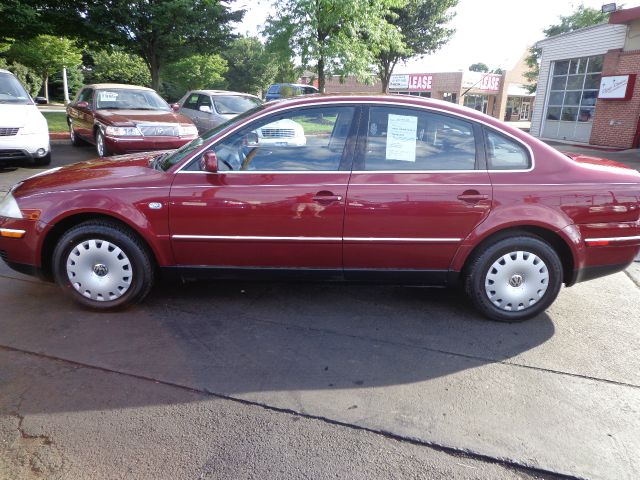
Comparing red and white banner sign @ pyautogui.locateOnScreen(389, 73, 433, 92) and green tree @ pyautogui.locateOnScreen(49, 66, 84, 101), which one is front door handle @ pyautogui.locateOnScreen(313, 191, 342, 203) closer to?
red and white banner sign @ pyautogui.locateOnScreen(389, 73, 433, 92)

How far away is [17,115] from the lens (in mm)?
8141

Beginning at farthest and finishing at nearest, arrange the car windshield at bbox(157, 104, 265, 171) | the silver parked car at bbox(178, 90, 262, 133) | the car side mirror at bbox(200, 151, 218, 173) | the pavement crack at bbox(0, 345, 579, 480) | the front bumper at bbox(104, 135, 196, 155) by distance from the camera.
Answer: the silver parked car at bbox(178, 90, 262, 133) → the front bumper at bbox(104, 135, 196, 155) → the car windshield at bbox(157, 104, 265, 171) → the car side mirror at bbox(200, 151, 218, 173) → the pavement crack at bbox(0, 345, 579, 480)

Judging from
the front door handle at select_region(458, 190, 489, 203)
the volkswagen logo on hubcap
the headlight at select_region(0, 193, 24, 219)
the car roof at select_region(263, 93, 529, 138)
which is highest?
the car roof at select_region(263, 93, 529, 138)

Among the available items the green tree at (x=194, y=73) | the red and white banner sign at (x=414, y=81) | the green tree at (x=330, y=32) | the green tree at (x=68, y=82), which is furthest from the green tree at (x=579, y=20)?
the green tree at (x=68, y=82)

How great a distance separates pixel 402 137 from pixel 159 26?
54.2 ft

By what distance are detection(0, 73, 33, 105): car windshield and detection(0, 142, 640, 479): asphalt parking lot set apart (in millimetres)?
5883

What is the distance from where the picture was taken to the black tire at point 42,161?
868cm

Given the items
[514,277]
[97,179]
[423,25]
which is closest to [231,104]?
[97,179]

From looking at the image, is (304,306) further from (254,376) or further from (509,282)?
(509,282)

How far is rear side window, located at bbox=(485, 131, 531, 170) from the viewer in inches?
140

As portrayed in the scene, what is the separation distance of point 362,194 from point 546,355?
1669 millimetres

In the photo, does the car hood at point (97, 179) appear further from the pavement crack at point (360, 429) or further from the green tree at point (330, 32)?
the green tree at point (330, 32)

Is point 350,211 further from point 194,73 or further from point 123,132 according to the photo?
point 194,73

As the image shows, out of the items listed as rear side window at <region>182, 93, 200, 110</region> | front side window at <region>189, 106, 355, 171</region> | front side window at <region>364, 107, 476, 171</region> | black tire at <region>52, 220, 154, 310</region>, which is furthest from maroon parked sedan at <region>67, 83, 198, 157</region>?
front side window at <region>364, 107, 476, 171</region>
